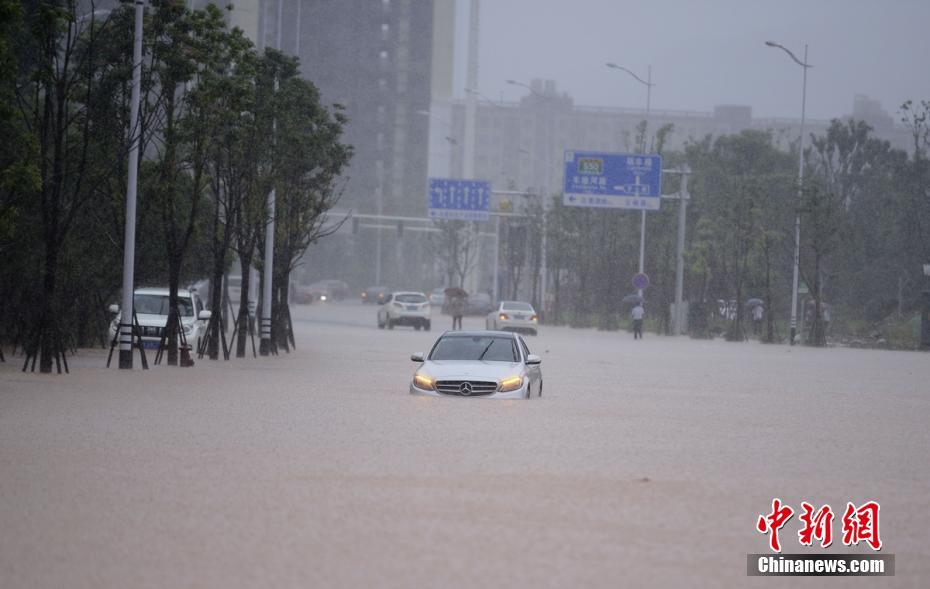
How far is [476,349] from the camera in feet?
75.3

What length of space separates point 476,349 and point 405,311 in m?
43.1

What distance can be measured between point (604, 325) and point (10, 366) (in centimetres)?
5163

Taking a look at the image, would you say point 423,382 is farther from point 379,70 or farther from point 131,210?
point 379,70

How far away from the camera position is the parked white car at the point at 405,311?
65938 mm

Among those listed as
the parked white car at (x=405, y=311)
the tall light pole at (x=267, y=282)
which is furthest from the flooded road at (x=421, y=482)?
the parked white car at (x=405, y=311)

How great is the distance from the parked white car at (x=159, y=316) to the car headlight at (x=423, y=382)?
1366 cm

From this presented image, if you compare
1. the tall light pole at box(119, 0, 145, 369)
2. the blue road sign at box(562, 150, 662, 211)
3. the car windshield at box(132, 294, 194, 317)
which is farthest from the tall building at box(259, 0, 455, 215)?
the tall light pole at box(119, 0, 145, 369)

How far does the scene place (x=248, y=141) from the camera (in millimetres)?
35156

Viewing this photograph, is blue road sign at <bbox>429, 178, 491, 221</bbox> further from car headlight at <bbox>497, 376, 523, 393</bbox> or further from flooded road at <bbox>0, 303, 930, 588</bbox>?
car headlight at <bbox>497, 376, 523, 393</bbox>

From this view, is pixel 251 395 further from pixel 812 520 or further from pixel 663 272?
pixel 663 272

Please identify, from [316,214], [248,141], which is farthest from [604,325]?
[248,141]

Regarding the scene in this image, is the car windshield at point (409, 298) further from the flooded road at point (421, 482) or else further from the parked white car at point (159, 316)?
the flooded road at point (421, 482)

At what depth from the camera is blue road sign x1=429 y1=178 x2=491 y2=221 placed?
77188 millimetres

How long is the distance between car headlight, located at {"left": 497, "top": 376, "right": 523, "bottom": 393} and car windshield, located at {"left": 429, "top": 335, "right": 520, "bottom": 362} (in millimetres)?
1088
